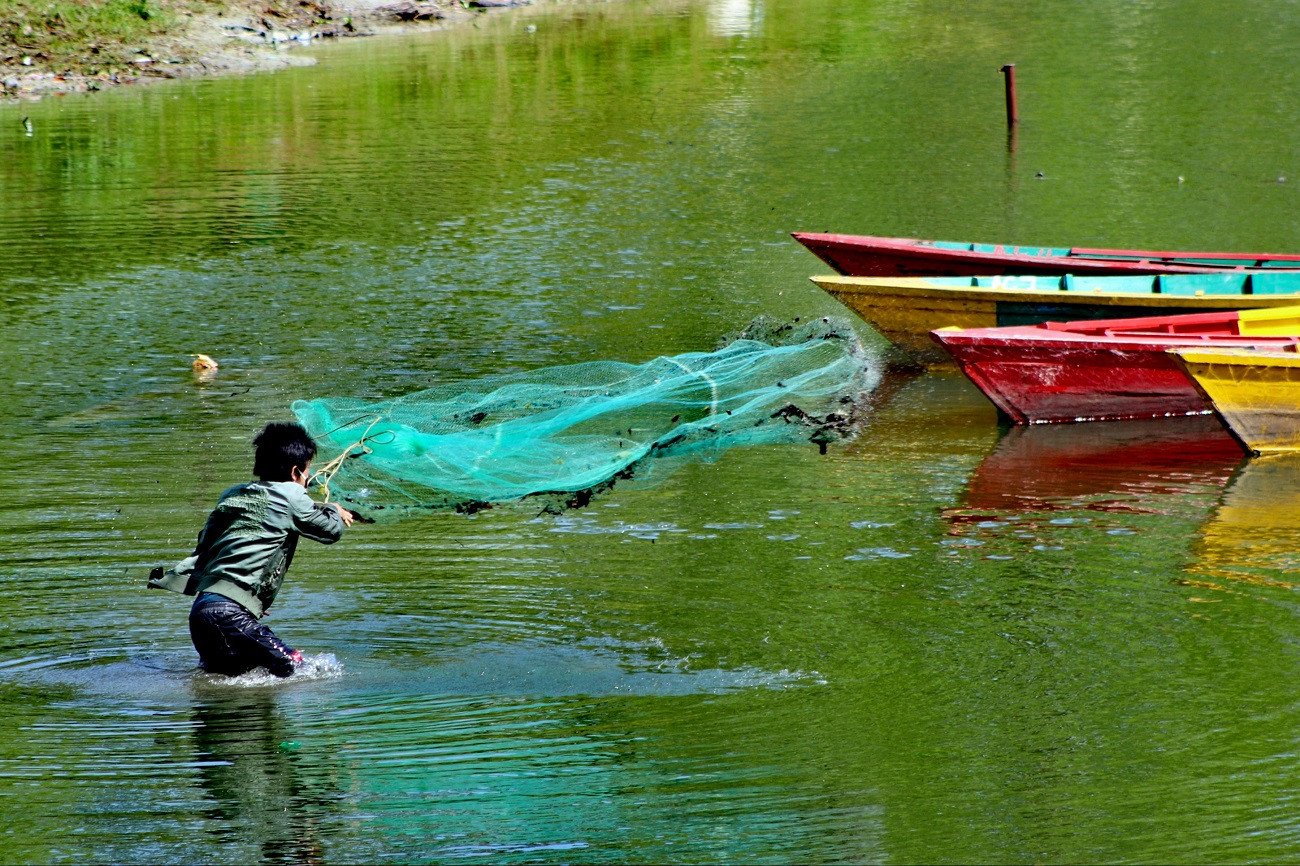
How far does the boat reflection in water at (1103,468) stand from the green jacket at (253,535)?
409 centimetres

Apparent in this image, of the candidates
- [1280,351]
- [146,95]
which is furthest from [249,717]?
[146,95]

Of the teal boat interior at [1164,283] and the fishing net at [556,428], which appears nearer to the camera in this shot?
the fishing net at [556,428]

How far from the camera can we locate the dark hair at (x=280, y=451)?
22.9 feet

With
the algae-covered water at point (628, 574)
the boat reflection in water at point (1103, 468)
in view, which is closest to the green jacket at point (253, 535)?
the algae-covered water at point (628, 574)

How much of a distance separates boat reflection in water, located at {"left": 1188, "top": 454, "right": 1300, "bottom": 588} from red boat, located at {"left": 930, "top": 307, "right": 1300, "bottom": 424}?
1.01m

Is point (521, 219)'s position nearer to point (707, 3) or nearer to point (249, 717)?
point (249, 717)

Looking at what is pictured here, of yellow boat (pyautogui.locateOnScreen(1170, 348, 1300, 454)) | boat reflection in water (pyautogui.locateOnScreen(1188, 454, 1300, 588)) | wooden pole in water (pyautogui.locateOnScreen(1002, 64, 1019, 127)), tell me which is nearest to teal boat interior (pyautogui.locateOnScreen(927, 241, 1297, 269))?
yellow boat (pyautogui.locateOnScreen(1170, 348, 1300, 454))

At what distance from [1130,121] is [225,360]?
1467cm

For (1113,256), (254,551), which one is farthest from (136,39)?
(254,551)

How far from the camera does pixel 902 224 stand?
17859mm

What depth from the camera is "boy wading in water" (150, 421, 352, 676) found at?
22.6 ft

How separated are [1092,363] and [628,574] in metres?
4.48

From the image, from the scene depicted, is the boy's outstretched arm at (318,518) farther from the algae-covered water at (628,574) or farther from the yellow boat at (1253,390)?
the yellow boat at (1253,390)

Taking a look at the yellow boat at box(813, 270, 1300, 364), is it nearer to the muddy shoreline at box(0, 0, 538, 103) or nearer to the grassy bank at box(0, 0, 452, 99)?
the muddy shoreline at box(0, 0, 538, 103)
